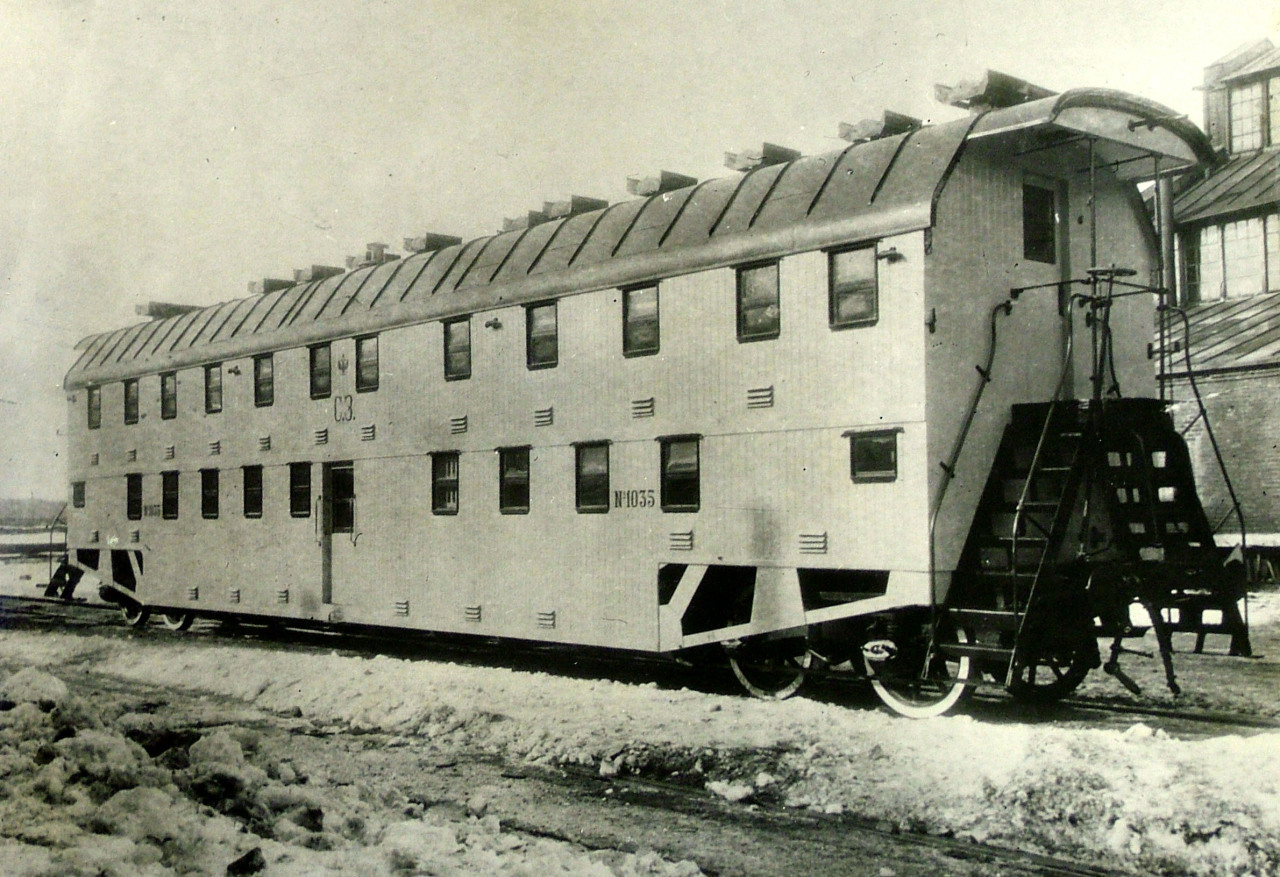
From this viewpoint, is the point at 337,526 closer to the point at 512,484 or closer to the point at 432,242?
the point at 512,484

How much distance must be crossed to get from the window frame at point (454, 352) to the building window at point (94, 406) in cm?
994

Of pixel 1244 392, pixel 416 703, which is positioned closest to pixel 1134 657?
pixel 416 703

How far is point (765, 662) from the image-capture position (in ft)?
37.8

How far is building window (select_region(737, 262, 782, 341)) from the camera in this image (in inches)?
439

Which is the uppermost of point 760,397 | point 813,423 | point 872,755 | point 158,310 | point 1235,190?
point 1235,190

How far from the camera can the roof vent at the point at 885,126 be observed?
11.5 m

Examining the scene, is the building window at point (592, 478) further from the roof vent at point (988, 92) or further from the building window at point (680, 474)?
the roof vent at point (988, 92)

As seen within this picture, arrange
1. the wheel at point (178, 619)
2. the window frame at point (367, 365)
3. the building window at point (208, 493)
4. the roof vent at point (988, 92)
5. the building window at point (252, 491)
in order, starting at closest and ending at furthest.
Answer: the roof vent at point (988, 92), the window frame at point (367, 365), the building window at point (252, 491), the building window at point (208, 493), the wheel at point (178, 619)

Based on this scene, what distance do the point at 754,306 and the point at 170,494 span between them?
496 inches

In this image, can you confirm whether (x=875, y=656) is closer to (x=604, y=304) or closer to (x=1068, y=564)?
(x=1068, y=564)

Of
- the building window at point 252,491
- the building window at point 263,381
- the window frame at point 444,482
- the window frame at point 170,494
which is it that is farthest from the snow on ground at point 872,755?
the window frame at point 170,494

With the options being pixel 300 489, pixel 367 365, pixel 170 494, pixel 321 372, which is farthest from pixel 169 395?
pixel 367 365

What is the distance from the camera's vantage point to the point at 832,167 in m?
11.2

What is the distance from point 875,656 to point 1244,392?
50.9 ft
